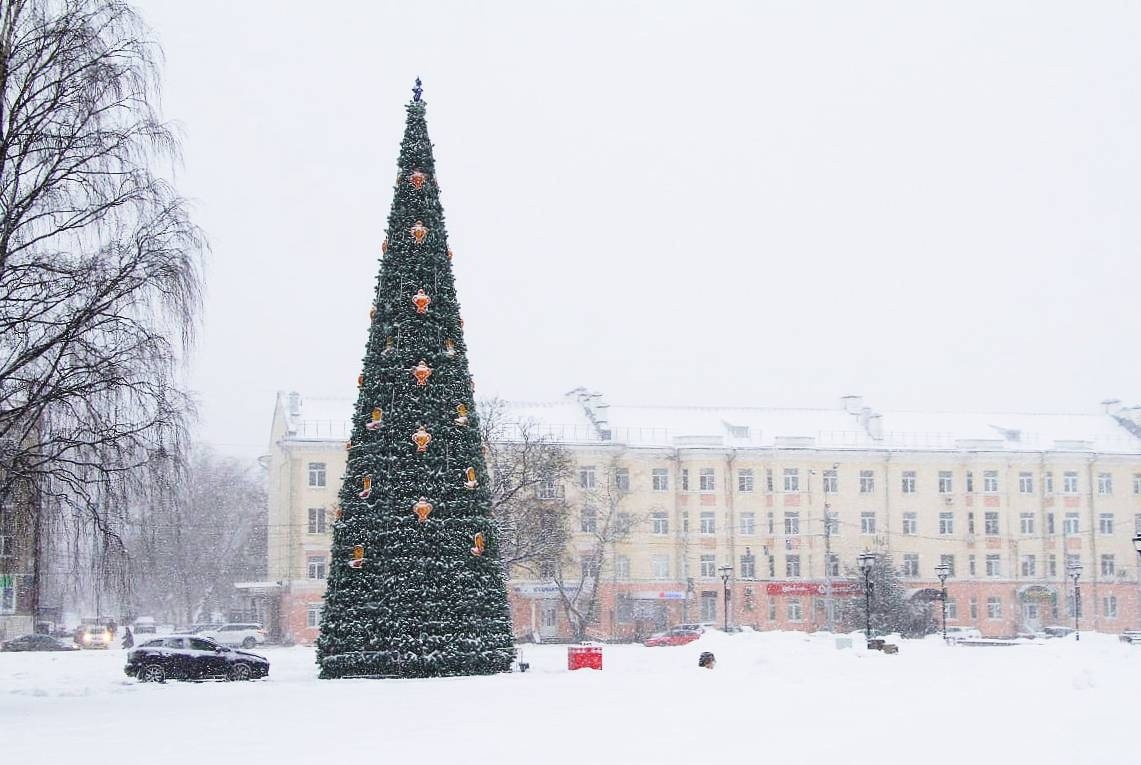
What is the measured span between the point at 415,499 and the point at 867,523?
2018 inches

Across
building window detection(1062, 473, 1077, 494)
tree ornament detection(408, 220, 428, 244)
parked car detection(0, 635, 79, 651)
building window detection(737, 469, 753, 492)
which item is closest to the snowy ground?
tree ornament detection(408, 220, 428, 244)

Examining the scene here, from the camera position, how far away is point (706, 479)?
242 feet

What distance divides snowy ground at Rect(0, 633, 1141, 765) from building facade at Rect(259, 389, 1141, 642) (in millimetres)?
40688

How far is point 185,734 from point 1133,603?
226ft

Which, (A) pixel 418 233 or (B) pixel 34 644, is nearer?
(A) pixel 418 233

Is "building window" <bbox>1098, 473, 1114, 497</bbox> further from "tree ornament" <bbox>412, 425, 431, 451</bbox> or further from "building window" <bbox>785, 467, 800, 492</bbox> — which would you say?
"tree ornament" <bbox>412, 425, 431, 451</bbox>

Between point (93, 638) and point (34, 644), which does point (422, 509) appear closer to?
point (34, 644)

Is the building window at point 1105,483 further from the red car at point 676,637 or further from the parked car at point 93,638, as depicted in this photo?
the parked car at point 93,638

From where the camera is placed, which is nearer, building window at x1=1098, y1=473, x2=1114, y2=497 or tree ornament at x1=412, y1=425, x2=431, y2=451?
tree ornament at x1=412, y1=425, x2=431, y2=451

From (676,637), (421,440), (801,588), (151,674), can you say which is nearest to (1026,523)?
(801,588)

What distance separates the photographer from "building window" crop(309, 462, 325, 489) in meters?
68.6

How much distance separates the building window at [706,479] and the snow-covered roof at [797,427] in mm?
1393

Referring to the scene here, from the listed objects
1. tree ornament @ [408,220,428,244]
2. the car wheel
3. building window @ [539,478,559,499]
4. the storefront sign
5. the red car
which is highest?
tree ornament @ [408,220,428,244]

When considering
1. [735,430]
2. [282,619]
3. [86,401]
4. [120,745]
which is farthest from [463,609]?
[735,430]
